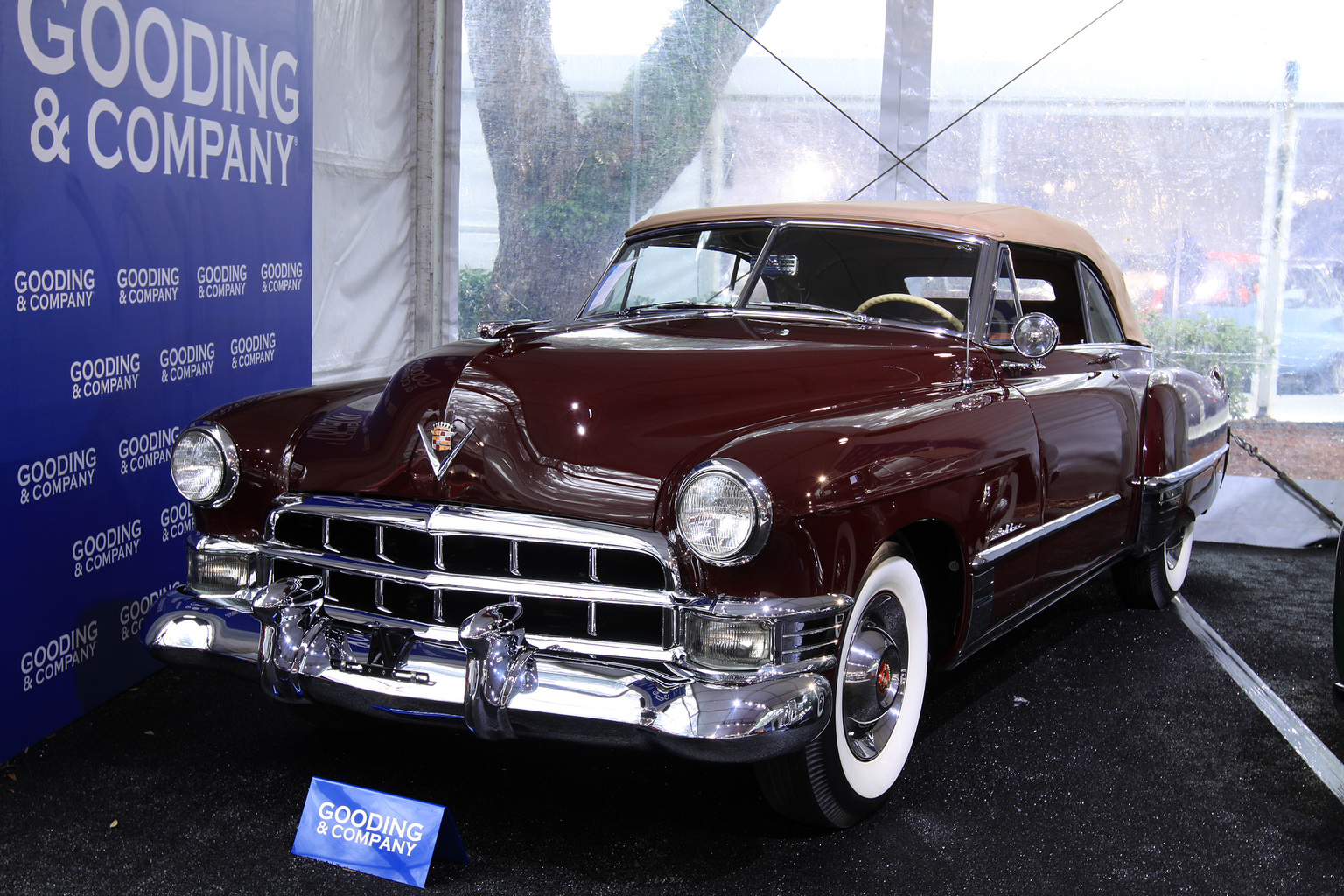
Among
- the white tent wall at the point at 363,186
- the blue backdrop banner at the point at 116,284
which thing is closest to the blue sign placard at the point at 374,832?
the blue backdrop banner at the point at 116,284

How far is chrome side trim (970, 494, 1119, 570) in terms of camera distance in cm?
279

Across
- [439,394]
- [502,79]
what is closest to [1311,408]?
[502,79]

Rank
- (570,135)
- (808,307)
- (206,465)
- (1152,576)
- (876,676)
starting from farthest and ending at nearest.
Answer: (570,135) < (1152,576) < (808,307) < (206,465) < (876,676)

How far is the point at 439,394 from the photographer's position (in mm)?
2496

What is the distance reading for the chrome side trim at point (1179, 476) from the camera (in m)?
3.88

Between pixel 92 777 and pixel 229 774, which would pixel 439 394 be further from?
pixel 92 777

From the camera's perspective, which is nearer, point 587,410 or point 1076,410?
point 587,410

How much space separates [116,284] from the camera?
326cm

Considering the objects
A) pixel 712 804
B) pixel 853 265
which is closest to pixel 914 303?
pixel 853 265

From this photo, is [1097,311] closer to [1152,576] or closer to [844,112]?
[1152,576]

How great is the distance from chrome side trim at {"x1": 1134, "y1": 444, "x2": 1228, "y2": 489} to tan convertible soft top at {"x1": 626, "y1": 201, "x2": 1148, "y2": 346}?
828mm

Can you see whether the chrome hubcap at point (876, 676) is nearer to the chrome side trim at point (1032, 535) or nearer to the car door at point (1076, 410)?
the chrome side trim at point (1032, 535)

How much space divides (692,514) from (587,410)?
431 millimetres

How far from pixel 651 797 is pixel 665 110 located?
436 cm
